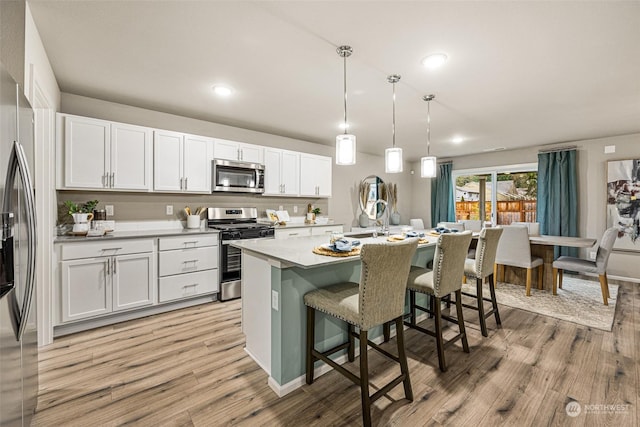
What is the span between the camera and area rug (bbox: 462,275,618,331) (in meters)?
Answer: 3.10

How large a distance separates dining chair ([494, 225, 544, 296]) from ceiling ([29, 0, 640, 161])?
1.56 metres

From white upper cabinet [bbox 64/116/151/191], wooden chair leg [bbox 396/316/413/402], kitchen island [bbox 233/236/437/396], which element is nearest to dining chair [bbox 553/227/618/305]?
wooden chair leg [bbox 396/316/413/402]

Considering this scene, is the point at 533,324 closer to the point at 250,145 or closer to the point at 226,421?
the point at 226,421

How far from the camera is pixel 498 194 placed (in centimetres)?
630

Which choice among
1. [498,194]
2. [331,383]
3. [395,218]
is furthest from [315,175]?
[498,194]

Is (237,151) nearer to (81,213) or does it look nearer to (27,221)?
(81,213)

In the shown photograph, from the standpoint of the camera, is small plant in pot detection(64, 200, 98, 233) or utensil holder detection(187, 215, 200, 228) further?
utensil holder detection(187, 215, 200, 228)

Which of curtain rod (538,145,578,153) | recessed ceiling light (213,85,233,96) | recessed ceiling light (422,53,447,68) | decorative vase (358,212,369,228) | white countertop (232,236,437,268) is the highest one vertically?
recessed ceiling light (213,85,233,96)

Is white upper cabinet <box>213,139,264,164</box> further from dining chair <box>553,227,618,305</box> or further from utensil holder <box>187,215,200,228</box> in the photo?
dining chair <box>553,227,618,305</box>

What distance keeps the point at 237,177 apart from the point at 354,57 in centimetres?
239

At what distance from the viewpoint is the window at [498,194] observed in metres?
5.90

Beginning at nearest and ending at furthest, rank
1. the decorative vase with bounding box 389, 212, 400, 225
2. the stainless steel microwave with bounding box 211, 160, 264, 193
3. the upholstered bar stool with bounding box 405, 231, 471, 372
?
1. the upholstered bar stool with bounding box 405, 231, 471, 372
2. the stainless steel microwave with bounding box 211, 160, 264, 193
3. the decorative vase with bounding box 389, 212, 400, 225

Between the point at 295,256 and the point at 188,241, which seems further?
the point at 188,241

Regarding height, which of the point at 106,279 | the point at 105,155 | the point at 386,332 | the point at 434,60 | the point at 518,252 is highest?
the point at 434,60
